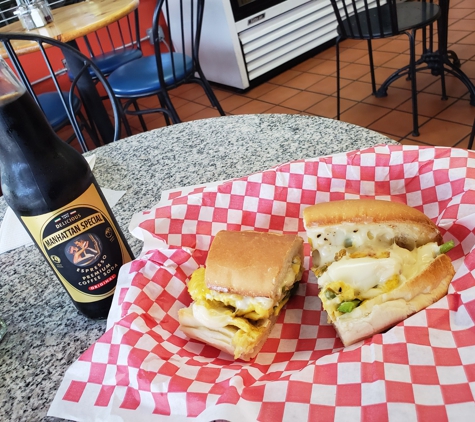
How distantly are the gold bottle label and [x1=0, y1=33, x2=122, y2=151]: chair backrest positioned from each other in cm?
89

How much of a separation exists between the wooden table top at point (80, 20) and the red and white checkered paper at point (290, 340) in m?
1.63

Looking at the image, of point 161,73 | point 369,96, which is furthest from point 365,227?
point 369,96

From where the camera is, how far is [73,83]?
1726mm

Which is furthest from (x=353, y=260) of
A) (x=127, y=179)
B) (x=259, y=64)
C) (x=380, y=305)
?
(x=259, y=64)

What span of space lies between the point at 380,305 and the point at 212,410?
33cm

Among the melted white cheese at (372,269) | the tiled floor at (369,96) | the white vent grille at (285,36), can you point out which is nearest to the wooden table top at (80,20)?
Answer: the tiled floor at (369,96)

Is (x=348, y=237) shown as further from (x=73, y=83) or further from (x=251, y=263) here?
(x=73, y=83)

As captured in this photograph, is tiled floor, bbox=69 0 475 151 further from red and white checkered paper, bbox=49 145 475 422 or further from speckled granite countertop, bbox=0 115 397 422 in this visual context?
red and white checkered paper, bbox=49 145 475 422

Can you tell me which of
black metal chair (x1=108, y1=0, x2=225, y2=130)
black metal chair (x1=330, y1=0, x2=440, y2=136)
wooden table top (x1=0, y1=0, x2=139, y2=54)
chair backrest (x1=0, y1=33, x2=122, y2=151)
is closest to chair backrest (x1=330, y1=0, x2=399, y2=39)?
black metal chair (x1=330, y1=0, x2=440, y2=136)

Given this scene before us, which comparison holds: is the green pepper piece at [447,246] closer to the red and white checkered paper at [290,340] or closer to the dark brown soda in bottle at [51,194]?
the red and white checkered paper at [290,340]

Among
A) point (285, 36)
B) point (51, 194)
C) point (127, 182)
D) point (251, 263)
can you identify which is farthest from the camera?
point (285, 36)

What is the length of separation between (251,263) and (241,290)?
54mm

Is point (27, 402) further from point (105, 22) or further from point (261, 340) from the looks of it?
point (105, 22)

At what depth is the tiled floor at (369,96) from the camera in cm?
291
